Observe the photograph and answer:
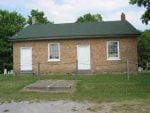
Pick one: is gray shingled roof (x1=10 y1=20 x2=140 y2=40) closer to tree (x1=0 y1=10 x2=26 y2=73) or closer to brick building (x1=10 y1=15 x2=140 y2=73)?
brick building (x1=10 y1=15 x2=140 y2=73)

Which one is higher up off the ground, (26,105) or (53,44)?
(53,44)

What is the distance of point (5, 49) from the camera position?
181 feet

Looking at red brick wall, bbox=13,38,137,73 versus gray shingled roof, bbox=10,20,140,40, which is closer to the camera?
red brick wall, bbox=13,38,137,73

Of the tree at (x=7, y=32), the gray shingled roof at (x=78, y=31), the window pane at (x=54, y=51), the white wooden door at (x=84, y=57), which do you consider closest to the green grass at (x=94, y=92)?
the white wooden door at (x=84, y=57)

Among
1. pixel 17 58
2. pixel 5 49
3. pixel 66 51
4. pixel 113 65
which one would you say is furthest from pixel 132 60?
pixel 5 49

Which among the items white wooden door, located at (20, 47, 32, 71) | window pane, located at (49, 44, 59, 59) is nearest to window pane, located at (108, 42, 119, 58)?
window pane, located at (49, 44, 59, 59)

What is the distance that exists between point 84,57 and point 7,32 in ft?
86.9

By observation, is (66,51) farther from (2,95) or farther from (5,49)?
(5,49)

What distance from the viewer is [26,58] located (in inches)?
1390

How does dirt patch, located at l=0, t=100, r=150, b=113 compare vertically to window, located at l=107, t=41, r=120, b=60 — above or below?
below

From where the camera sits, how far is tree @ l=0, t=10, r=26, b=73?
183 ft

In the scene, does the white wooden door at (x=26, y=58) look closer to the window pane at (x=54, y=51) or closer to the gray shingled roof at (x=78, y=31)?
the gray shingled roof at (x=78, y=31)

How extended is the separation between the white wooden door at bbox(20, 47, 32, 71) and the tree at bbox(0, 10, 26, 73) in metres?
20.5

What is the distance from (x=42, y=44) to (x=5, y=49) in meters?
21.7
